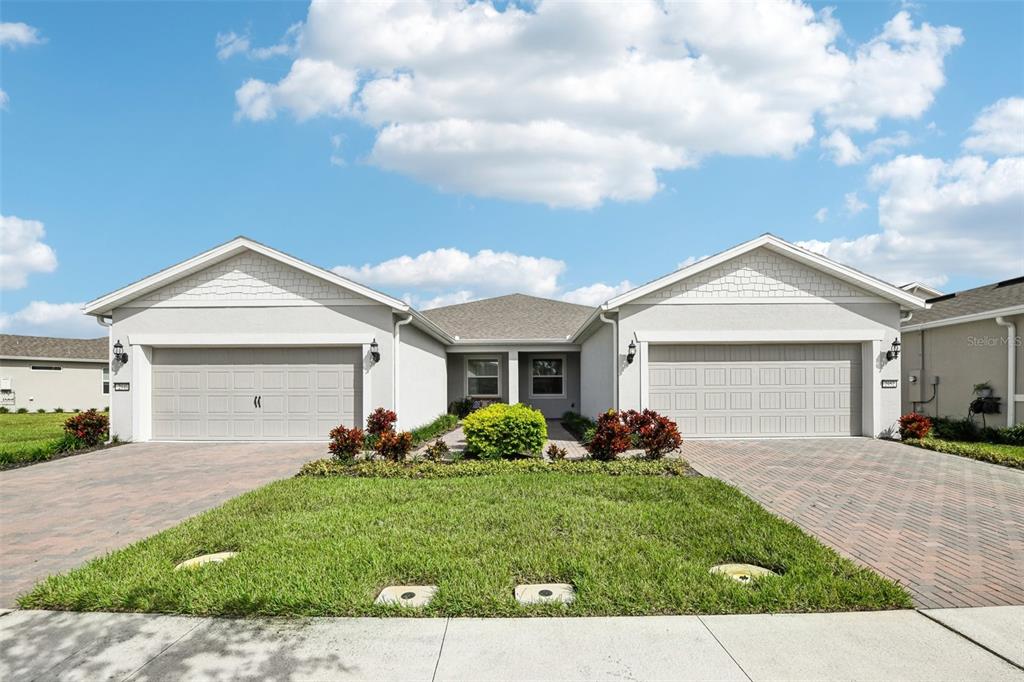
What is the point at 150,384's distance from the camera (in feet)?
44.1

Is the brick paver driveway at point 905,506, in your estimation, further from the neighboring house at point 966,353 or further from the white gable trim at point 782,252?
the neighboring house at point 966,353

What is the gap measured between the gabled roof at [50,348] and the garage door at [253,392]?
21263 millimetres

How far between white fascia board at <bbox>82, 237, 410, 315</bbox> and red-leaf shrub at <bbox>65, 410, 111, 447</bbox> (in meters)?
2.65

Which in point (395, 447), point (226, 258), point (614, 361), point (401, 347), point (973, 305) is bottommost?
point (395, 447)

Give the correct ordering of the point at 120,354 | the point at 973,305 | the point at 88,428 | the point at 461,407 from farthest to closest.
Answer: the point at 461,407
the point at 973,305
the point at 120,354
the point at 88,428

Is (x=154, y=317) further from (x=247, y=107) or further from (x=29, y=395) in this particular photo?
(x=29, y=395)

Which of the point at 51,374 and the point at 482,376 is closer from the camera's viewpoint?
the point at 482,376

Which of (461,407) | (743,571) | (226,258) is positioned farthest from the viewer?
(461,407)

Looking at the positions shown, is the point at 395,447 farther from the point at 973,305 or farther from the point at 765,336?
the point at 973,305

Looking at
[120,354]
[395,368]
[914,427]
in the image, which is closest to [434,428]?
[395,368]

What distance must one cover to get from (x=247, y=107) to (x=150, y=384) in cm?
718

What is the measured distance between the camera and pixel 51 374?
94.1 feet

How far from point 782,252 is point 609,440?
686 cm

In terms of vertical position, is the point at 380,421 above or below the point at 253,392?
below
